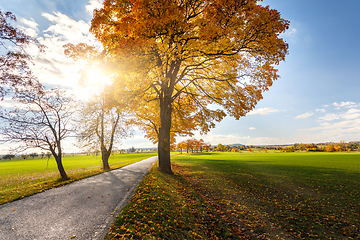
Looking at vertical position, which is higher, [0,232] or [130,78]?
[130,78]

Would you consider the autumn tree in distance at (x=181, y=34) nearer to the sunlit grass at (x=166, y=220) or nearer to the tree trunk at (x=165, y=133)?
the tree trunk at (x=165, y=133)

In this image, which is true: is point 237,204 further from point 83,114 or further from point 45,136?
point 83,114

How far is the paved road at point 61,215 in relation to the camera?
3.96m

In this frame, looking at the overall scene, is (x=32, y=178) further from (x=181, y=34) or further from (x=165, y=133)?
(x=181, y=34)

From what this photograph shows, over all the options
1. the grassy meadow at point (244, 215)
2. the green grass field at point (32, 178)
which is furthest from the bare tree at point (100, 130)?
the grassy meadow at point (244, 215)

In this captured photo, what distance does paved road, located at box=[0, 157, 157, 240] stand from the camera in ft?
13.0

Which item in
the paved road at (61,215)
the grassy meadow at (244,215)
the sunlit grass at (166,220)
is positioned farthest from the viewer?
the grassy meadow at (244,215)

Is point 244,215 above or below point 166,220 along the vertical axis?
below

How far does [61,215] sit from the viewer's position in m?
4.92

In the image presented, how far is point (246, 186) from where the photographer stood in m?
10.2

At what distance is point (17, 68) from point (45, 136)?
538cm

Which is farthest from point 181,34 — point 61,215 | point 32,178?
point 32,178

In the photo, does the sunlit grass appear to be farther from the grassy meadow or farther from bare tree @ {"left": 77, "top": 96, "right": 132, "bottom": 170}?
bare tree @ {"left": 77, "top": 96, "right": 132, "bottom": 170}

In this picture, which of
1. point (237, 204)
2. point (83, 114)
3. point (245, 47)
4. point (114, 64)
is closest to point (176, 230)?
point (237, 204)
